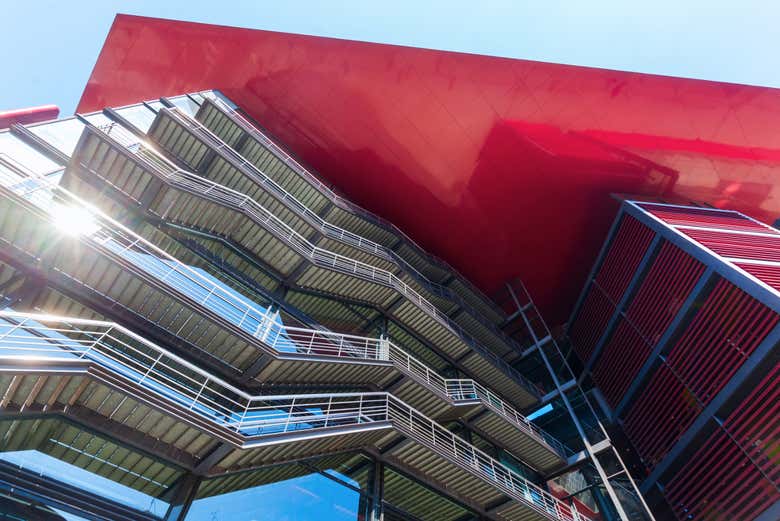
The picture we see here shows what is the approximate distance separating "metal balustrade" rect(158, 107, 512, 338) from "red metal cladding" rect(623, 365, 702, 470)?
276 inches

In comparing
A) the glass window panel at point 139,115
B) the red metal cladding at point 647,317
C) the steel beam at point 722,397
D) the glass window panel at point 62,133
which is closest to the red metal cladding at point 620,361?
the red metal cladding at point 647,317

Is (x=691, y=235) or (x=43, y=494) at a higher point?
(x=691, y=235)

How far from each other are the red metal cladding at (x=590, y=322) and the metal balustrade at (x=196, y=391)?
9.98 m

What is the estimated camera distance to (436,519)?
451 inches

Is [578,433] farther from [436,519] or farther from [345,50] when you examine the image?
[345,50]

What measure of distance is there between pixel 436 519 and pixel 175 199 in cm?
1088

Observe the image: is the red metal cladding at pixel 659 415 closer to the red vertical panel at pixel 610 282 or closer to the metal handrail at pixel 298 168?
the red vertical panel at pixel 610 282

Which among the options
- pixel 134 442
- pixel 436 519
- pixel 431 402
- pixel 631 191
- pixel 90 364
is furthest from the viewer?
pixel 631 191

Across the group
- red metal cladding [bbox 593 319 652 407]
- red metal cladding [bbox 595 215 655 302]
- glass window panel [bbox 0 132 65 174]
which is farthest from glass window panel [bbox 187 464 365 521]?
red metal cladding [bbox 595 215 655 302]

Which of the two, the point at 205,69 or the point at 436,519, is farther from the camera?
the point at 205,69

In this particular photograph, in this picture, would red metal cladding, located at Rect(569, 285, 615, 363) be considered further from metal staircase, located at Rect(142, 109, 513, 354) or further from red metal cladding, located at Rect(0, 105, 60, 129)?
red metal cladding, located at Rect(0, 105, 60, 129)

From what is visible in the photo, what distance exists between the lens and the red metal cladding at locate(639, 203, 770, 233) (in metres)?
19.7

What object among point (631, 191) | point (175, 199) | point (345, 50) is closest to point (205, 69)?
point (345, 50)

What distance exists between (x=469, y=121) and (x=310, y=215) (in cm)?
946
